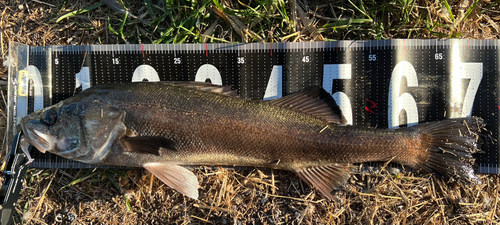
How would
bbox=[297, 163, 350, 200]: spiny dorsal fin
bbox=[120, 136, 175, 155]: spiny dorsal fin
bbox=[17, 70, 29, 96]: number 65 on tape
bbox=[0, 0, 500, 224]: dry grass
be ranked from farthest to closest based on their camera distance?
bbox=[17, 70, 29, 96]: number 65 on tape, bbox=[0, 0, 500, 224]: dry grass, bbox=[297, 163, 350, 200]: spiny dorsal fin, bbox=[120, 136, 175, 155]: spiny dorsal fin

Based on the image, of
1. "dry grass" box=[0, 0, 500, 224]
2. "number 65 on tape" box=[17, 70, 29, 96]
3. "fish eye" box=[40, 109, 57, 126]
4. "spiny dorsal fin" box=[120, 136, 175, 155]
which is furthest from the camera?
"number 65 on tape" box=[17, 70, 29, 96]

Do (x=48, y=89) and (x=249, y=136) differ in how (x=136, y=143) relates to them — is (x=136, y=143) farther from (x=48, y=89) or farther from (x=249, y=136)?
(x=48, y=89)

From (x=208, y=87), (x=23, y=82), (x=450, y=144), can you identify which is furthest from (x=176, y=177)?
(x=450, y=144)

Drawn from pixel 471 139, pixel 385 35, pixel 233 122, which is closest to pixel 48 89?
pixel 233 122

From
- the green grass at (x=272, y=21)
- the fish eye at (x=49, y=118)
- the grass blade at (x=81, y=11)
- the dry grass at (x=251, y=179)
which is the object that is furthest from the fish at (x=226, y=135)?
the grass blade at (x=81, y=11)

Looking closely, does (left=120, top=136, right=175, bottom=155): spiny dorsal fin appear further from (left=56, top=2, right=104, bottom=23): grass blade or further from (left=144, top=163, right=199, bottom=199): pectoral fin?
(left=56, top=2, right=104, bottom=23): grass blade

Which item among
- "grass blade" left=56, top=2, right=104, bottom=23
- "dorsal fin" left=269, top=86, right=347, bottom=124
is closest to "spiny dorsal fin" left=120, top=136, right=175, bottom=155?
"dorsal fin" left=269, top=86, right=347, bottom=124
